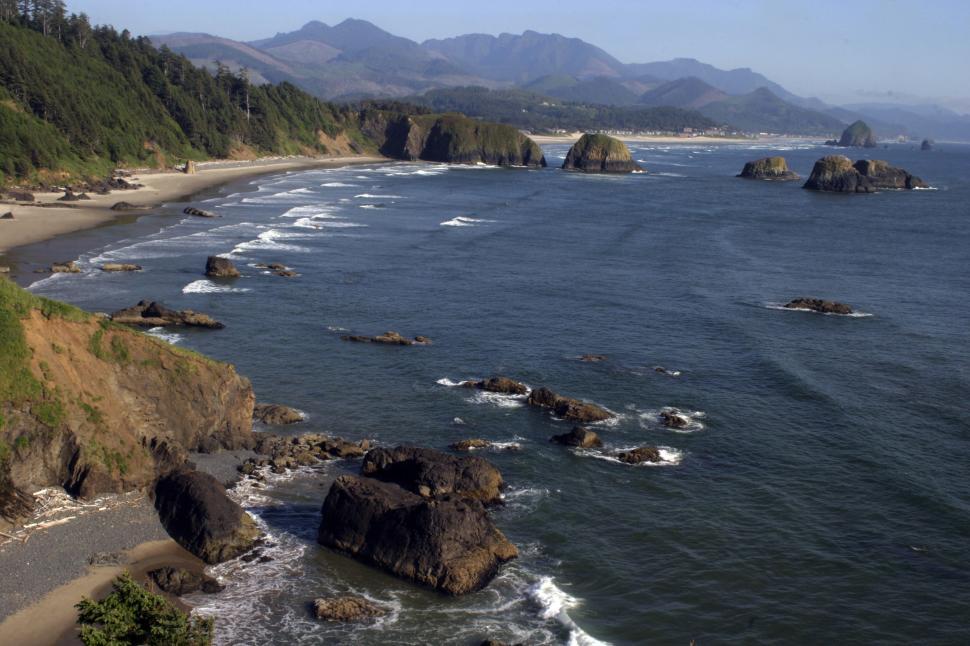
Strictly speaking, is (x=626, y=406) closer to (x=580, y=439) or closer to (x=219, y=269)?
(x=580, y=439)

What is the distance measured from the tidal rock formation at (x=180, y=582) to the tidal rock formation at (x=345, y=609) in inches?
131

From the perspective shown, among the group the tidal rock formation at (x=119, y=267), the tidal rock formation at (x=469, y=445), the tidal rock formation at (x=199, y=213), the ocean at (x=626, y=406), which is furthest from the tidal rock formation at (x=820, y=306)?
the tidal rock formation at (x=199, y=213)

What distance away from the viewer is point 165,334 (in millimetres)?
52188

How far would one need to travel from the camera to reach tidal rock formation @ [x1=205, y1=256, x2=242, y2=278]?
68.5 m

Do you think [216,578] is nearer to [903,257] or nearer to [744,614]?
[744,614]

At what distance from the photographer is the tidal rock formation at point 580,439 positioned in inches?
1529

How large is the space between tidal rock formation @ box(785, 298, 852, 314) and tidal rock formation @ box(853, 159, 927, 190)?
114 metres

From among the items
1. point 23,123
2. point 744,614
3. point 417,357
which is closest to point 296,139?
point 23,123

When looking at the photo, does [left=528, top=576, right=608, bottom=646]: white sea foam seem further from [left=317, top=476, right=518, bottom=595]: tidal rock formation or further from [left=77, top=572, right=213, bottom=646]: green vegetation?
[left=77, top=572, right=213, bottom=646]: green vegetation

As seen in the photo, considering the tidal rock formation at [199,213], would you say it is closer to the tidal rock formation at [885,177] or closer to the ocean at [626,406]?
the ocean at [626,406]

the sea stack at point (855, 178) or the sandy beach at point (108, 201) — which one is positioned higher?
the sea stack at point (855, 178)

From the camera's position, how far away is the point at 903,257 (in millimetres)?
90125

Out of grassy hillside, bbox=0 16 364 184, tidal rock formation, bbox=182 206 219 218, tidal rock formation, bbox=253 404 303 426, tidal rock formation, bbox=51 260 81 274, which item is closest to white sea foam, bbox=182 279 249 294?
tidal rock formation, bbox=51 260 81 274

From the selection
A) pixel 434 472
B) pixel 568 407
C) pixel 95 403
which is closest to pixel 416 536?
pixel 434 472
